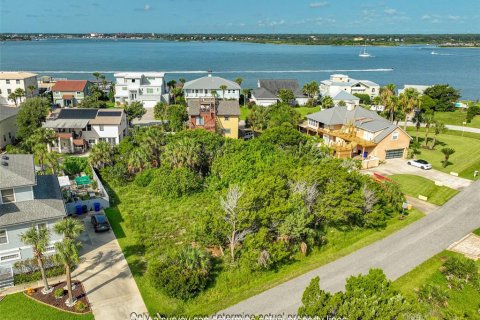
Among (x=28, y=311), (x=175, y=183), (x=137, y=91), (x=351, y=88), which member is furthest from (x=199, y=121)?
(x=351, y=88)

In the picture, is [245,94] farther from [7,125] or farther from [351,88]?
[7,125]

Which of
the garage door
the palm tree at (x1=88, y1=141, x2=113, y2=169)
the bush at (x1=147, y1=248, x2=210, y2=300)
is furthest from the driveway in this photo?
the garage door

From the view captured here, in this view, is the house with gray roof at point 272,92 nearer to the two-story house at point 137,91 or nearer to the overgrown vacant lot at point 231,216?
the two-story house at point 137,91

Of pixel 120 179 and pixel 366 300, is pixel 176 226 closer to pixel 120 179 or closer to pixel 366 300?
pixel 120 179

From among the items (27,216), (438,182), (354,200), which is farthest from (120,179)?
(438,182)

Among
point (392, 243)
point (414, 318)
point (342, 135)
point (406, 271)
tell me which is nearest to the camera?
point (414, 318)

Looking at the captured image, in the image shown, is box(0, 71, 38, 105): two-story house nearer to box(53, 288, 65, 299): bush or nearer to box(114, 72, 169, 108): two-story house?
box(114, 72, 169, 108): two-story house

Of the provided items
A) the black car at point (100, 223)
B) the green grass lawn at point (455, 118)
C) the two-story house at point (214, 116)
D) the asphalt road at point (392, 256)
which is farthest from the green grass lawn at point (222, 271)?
the green grass lawn at point (455, 118)
